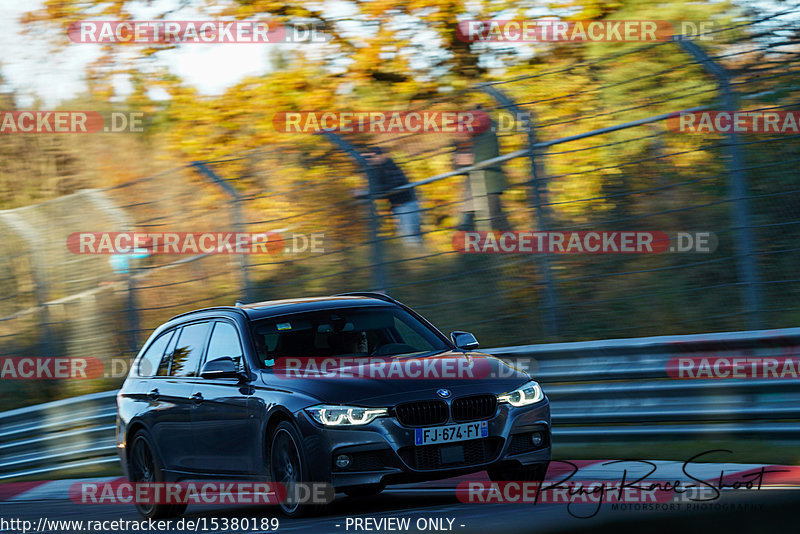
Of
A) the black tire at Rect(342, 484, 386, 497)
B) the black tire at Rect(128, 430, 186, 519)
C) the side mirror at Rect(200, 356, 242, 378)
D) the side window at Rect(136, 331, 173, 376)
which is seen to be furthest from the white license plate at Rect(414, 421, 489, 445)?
the side window at Rect(136, 331, 173, 376)

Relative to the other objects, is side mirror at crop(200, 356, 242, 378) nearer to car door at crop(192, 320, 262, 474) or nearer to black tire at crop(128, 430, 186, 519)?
car door at crop(192, 320, 262, 474)

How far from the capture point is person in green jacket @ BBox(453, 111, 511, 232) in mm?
11598

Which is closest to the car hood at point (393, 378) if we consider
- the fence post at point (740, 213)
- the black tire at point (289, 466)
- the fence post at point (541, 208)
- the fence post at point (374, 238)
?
the black tire at point (289, 466)

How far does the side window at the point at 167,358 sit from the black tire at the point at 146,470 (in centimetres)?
50

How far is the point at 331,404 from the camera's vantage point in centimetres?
728

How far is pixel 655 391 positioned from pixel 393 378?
8.53 ft

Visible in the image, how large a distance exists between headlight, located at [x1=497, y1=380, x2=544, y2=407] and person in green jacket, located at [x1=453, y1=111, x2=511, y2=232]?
3.92 m

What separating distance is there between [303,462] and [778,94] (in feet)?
16.3

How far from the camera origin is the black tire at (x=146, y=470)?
9055 millimetres

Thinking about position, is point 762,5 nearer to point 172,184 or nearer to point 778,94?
point 778,94

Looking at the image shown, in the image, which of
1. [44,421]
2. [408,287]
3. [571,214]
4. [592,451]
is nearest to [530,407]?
[592,451]

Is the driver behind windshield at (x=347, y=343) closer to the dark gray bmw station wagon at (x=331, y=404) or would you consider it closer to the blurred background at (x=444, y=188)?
the dark gray bmw station wagon at (x=331, y=404)

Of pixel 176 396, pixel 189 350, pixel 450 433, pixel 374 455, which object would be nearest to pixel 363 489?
pixel 374 455

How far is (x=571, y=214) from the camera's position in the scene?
10.8 m
